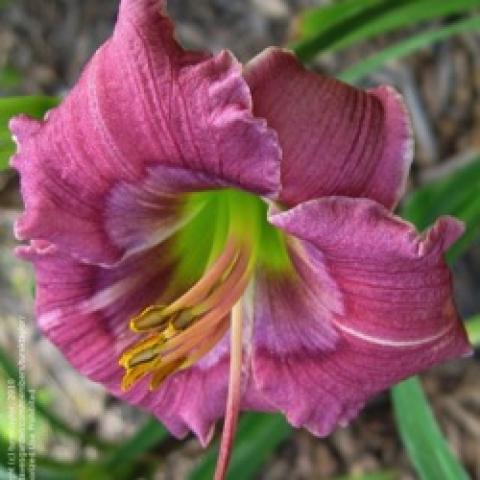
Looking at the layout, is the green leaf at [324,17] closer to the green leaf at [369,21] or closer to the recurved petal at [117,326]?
the green leaf at [369,21]

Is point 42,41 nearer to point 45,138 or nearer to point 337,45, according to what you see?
point 337,45

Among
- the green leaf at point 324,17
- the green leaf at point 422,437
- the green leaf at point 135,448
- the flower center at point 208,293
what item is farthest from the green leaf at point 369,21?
the green leaf at point 135,448

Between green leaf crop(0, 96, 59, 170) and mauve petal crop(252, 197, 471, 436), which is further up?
green leaf crop(0, 96, 59, 170)

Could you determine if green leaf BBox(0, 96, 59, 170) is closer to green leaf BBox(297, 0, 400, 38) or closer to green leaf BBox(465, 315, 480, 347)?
green leaf BBox(297, 0, 400, 38)

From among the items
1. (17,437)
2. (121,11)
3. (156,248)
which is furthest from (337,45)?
(17,437)

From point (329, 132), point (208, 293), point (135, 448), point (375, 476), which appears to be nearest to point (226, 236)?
point (208, 293)

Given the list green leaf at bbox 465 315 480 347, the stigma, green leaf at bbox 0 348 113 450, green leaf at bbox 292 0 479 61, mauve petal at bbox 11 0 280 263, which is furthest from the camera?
green leaf at bbox 0 348 113 450

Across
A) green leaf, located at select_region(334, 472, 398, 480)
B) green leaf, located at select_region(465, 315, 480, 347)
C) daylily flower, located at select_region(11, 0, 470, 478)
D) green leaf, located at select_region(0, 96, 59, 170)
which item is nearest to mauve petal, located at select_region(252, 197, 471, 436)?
daylily flower, located at select_region(11, 0, 470, 478)
